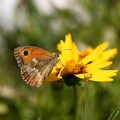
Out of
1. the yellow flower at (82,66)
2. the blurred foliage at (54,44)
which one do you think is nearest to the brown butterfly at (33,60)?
the yellow flower at (82,66)

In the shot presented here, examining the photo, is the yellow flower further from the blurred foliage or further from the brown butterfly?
the blurred foliage

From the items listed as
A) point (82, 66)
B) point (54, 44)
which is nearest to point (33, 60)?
point (82, 66)

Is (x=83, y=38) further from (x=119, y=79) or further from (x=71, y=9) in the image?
(x=119, y=79)

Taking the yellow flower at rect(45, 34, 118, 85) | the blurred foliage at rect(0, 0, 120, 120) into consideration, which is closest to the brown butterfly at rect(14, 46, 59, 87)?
the yellow flower at rect(45, 34, 118, 85)

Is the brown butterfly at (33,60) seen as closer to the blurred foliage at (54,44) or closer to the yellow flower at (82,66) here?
the yellow flower at (82,66)

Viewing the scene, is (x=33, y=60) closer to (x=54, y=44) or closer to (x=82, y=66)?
(x=82, y=66)

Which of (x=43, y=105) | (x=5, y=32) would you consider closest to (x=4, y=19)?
(x=5, y=32)

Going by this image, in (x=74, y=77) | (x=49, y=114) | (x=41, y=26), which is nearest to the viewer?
(x=74, y=77)
